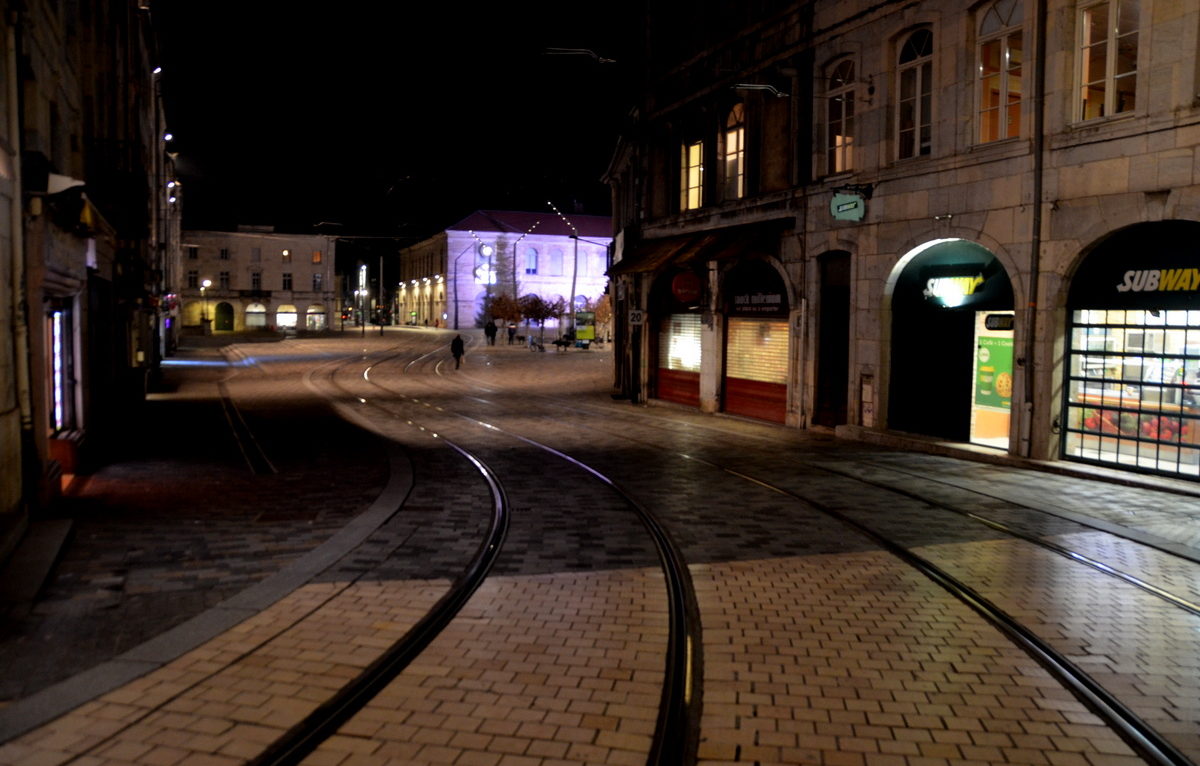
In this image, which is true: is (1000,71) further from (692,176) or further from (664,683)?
(664,683)

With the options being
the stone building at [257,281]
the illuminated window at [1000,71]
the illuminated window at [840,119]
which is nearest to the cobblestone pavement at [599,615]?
the illuminated window at [1000,71]

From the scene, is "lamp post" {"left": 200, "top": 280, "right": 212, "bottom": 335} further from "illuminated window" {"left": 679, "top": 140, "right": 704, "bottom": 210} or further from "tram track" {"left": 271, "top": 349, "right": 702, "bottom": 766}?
"tram track" {"left": 271, "top": 349, "right": 702, "bottom": 766}

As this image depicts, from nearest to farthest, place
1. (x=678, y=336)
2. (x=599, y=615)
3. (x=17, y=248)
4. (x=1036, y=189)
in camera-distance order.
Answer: (x=599, y=615)
(x=17, y=248)
(x=1036, y=189)
(x=678, y=336)

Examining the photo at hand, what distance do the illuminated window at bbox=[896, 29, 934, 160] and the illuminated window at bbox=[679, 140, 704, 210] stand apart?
733 centimetres

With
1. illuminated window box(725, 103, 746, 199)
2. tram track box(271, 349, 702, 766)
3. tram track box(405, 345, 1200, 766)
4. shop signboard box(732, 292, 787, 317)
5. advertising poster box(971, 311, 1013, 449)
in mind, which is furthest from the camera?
illuminated window box(725, 103, 746, 199)

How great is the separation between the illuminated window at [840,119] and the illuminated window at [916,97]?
1.32m

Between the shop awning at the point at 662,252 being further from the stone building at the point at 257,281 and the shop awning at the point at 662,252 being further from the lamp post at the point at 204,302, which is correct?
the lamp post at the point at 204,302

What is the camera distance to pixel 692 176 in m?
24.6

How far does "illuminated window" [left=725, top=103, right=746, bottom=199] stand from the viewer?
2208cm

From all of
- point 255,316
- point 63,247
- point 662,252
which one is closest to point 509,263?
point 255,316

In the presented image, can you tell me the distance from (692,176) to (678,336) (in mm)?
4421

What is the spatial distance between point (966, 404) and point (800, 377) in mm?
4377

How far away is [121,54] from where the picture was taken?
20.8 meters

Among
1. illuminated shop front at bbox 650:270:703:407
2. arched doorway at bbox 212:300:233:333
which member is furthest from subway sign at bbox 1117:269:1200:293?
arched doorway at bbox 212:300:233:333
